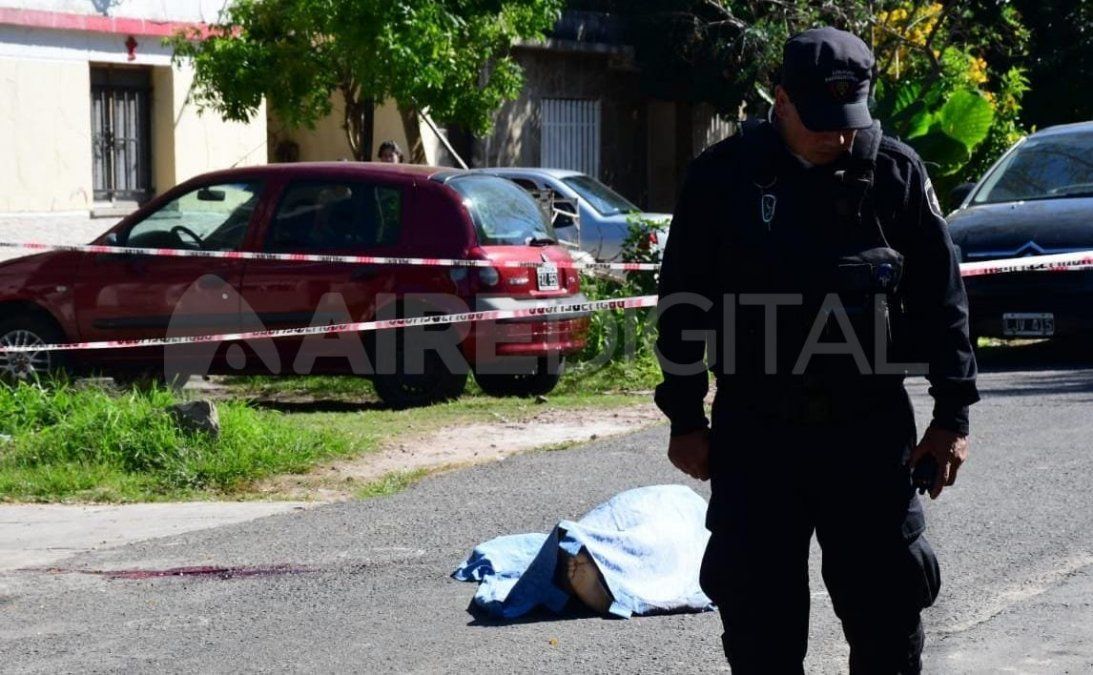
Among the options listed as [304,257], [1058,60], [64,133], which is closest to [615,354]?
[304,257]

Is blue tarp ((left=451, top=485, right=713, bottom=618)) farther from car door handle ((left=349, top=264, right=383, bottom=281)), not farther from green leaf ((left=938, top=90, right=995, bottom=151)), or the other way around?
green leaf ((left=938, top=90, right=995, bottom=151))

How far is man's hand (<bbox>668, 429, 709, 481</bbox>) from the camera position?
3.92 metres

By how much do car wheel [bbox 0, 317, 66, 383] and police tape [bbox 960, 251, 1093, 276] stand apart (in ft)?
20.5

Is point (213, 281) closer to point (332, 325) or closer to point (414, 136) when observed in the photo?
point (332, 325)

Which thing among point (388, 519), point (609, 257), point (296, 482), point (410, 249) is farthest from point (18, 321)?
point (609, 257)

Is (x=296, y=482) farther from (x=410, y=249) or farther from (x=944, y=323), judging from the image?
(x=944, y=323)

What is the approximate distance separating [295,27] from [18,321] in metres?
5.23

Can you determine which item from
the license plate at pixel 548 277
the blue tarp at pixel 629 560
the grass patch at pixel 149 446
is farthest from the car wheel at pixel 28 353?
the blue tarp at pixel 629 560

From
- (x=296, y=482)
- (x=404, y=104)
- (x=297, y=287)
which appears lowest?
(x=296, y=482)

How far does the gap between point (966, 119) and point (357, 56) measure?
7.12 metres

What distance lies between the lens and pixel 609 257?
1755cm

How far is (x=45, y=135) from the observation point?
1609cm

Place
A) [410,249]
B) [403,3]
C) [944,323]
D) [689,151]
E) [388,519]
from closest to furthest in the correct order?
[944,323]
[388,519]
[410,249]
[403,3]
[689,151]

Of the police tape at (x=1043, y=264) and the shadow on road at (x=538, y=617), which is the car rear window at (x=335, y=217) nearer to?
the police tape at (x=1043, y=264)
